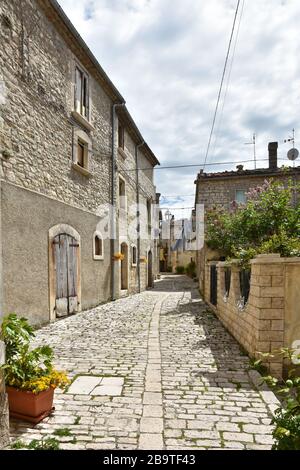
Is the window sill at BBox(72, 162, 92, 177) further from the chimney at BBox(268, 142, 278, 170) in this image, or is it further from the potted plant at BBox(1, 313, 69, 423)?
the chimney at BBox(268, 142, 278, 170)

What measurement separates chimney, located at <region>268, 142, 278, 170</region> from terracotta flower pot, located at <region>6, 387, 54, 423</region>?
1766 centimetres

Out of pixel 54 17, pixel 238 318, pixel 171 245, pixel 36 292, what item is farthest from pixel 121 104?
pixel 171 245

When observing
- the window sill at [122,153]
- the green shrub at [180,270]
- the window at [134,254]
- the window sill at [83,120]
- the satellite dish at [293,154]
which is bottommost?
the green shrub at [180,270]

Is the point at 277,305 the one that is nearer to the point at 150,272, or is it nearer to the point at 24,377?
the point at 24,377

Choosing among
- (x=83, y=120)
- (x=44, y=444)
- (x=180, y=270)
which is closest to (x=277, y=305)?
(x=44, y=444)

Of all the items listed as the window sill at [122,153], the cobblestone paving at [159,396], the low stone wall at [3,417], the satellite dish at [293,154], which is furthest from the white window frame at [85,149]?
the satellite dish at [293,154]

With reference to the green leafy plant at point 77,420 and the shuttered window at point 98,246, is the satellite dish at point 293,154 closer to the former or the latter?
the shuttered window at point 98,246

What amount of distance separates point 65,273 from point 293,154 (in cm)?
1354

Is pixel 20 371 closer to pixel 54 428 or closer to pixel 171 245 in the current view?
pixel 54 428

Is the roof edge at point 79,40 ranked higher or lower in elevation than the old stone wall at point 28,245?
higher

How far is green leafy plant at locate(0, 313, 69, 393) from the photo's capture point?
259 cm

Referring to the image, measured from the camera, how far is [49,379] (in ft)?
8.89

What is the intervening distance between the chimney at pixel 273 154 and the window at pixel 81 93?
41.0 ft

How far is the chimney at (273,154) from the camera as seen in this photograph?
669 inches
